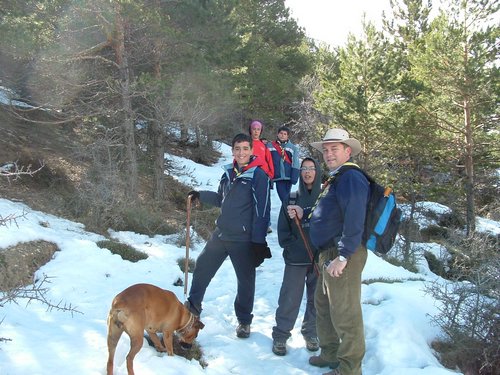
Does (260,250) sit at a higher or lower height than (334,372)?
higher

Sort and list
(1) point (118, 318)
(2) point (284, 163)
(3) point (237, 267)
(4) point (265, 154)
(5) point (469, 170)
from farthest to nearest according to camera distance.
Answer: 1. (5) point (469, 170)
2. (2) point (284, 163)
3. (4) point (265, 154)
4. (3) point (237, 267)
5. (1) point (118, 318)

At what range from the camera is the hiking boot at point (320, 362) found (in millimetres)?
3807

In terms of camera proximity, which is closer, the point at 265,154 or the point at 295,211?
the point at 295,211

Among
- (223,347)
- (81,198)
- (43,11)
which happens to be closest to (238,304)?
(223,347)

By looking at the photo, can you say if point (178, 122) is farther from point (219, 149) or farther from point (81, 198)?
point (219, 149)

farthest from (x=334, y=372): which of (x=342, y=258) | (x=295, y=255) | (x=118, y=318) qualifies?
(x=118, y=318)

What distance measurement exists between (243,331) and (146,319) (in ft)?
4.69

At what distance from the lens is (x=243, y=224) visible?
13.9 feet

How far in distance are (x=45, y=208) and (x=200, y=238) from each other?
334 cm

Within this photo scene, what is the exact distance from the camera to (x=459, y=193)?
1489cm

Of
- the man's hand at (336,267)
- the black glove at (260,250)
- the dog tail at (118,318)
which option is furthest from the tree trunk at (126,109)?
the man's hand at (336,267)

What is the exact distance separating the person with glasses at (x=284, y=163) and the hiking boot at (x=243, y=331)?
3039mm

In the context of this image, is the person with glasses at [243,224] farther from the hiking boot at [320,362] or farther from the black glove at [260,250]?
the hiking boot at [320,362]

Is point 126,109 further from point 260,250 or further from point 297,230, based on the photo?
point 297,230
